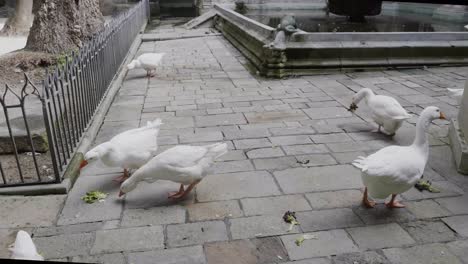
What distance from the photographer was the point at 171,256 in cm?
295

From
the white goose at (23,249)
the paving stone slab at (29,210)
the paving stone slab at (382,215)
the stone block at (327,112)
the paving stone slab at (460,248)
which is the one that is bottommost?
the paving stone slab at (460,248)

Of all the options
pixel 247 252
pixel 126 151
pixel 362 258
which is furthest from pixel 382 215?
pixel 126 151

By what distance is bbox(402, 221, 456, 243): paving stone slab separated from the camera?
10.2ft

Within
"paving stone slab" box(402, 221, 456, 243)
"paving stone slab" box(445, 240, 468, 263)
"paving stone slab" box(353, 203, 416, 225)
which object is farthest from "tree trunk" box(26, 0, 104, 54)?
"paving stone slab" box(445, 240, 468, 263)

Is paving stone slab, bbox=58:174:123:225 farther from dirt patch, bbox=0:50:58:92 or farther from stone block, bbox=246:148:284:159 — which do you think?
dirt patch, bbox=0:50:58:92

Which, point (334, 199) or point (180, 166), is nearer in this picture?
point (180, 166)

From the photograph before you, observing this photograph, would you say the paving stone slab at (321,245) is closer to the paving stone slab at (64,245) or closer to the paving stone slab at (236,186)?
the paving stone slab at (236,186)

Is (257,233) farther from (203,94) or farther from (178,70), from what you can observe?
(178,70)

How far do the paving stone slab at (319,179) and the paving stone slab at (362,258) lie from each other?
3.26ft

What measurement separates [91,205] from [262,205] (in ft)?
5.23

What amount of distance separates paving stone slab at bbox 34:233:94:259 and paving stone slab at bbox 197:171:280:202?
109cm

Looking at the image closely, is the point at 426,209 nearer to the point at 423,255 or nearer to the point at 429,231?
the point at 429,231

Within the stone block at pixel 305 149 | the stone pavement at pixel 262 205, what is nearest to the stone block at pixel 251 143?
the stone pavement at pixel 262 205

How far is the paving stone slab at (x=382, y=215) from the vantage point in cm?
336
